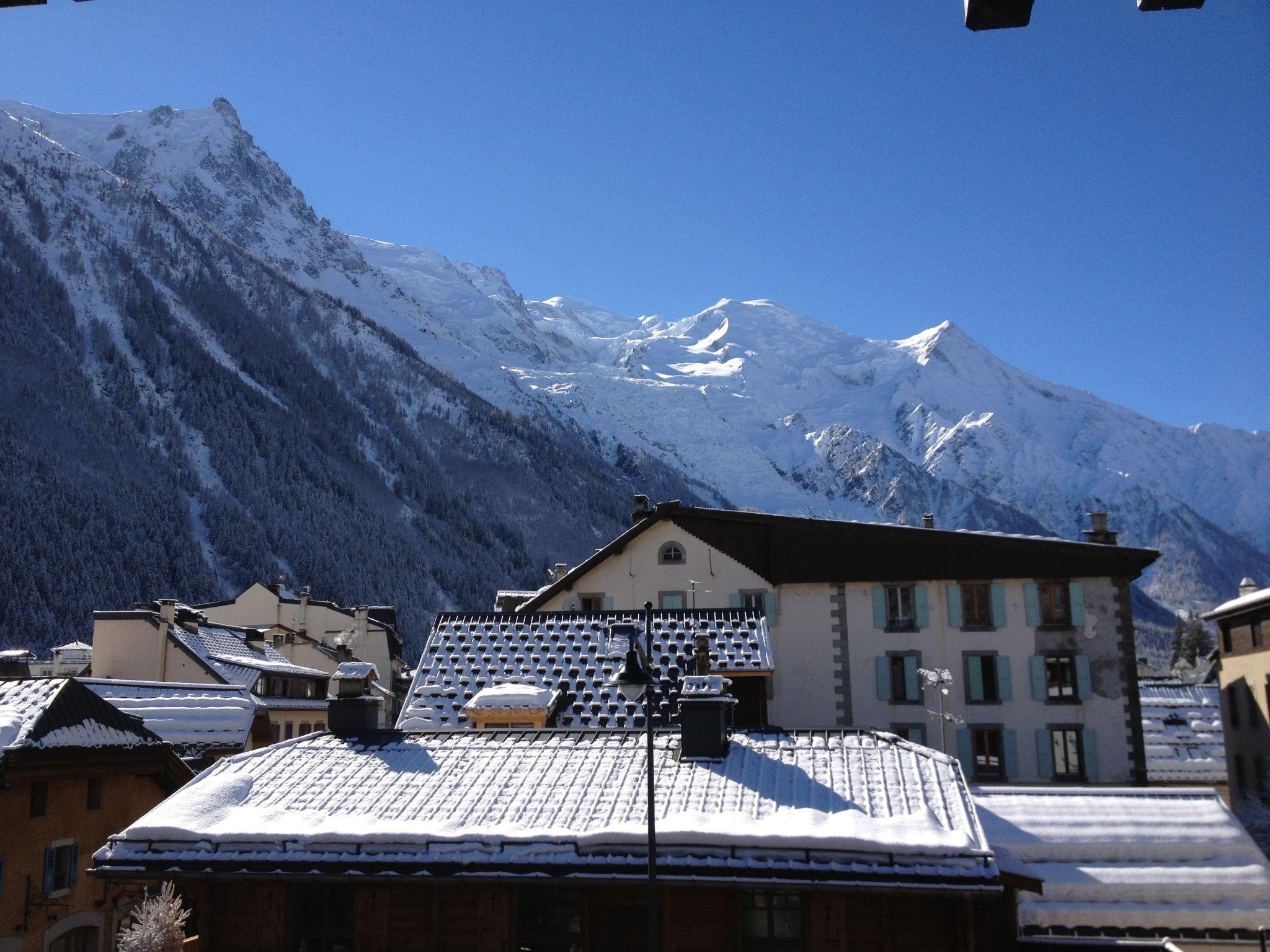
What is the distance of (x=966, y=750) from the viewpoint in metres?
36.6

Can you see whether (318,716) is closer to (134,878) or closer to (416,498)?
(134,878)

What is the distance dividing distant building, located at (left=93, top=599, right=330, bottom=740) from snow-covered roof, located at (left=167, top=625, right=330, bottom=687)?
5 cm

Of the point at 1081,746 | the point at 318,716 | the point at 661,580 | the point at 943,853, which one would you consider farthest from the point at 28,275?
the point at 943,853

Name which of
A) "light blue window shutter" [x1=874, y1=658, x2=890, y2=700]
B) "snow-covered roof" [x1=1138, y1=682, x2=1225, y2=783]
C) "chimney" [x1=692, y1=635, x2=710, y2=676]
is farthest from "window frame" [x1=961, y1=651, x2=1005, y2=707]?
"chimney" [x1=692, y1=635, x2=710, y2=676]

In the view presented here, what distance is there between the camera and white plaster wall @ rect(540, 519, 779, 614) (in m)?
39.8

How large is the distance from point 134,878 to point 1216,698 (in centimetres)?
4857

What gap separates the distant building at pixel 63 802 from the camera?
23.1 m

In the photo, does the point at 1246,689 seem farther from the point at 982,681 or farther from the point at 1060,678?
the point at 982,681

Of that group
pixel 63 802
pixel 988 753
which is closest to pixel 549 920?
pixel 63 802

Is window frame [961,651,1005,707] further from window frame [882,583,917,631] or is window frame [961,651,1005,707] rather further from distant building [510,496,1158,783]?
window frame [882,583,917,631]

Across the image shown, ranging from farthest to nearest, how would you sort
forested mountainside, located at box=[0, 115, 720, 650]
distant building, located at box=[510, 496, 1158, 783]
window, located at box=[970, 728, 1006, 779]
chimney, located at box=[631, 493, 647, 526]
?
forested mountainside, located at box=[0, 115, 720, 650] < chimney, located at box=[631, 493, 647, 526] < distant building, located at box=[510, 496, 1158, 783] < window, located at box=[970, 728, 1006, 779]

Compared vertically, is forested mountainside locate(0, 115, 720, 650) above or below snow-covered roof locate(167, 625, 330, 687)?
above

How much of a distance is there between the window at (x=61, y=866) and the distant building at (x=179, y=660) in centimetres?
2051

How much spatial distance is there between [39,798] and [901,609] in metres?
25.8
